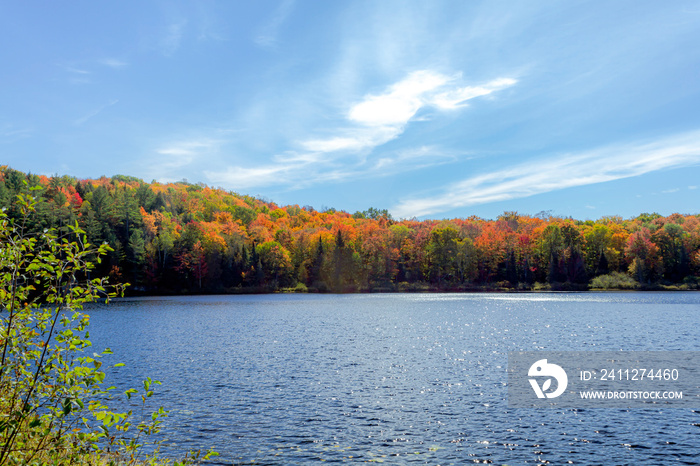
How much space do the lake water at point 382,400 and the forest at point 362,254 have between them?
10749cm

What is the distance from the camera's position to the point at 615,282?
158 meters

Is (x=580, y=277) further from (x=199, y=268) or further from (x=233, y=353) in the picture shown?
(x=233, y=353)

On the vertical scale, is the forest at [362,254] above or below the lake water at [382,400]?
above

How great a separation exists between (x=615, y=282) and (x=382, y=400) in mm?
161210

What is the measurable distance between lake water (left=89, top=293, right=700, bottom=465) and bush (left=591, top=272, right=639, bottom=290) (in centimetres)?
11464

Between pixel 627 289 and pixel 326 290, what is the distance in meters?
105

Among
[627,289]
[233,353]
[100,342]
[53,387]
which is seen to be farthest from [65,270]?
[627,289]

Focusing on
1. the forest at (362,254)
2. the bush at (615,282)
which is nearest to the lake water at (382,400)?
the forest at (362,254)

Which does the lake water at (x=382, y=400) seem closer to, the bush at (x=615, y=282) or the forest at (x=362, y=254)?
the forest at (x=362, y=254)

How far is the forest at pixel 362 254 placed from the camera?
15450 centimetres

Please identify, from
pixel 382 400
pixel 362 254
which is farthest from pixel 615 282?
pixel 382 400

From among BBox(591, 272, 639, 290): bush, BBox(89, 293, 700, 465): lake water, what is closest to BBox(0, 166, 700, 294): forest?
BBox(591, 272, 639, 290): bush

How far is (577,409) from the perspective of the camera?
2283 centimetres

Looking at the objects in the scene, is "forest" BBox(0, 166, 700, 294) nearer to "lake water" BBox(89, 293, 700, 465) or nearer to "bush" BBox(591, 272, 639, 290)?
"bush" BBox(591, 272, 639, 290)
